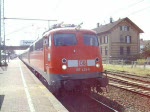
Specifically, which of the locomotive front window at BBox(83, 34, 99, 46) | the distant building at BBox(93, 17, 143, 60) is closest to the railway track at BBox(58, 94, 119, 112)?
the locomotive front window at BBox(83, 34, 99, 46)

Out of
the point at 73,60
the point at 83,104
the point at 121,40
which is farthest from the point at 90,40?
the point at 121,40

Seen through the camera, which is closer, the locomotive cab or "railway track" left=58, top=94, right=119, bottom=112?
"railway track" left=58, top=94, right=119, bottom=112

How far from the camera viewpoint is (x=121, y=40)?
57.9 metres

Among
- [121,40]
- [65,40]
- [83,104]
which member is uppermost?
[121,40]

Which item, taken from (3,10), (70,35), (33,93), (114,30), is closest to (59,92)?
(33,93)

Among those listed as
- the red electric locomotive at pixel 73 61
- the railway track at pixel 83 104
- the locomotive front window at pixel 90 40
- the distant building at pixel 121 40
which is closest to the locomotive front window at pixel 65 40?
the red electric locomotive at pixel 73 61

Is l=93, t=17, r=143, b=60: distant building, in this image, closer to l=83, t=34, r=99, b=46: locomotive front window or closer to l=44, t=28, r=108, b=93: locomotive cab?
l=83, t=34, r=99, b=46: locomotive front window

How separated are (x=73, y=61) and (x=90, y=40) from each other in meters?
1.37

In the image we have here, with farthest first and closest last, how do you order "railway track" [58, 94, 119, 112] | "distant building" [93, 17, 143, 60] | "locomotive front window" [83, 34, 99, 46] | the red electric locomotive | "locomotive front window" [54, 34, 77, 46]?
"distant building" [93, 17, 143, 60] < "locomotive front window" [83, 34, 99, 46] < "locomotive front window" [54, 34, 77, 46] < the red electric locomotive < "railway track" [58, 94, 119, 112]

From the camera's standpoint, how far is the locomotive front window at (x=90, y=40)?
11.8m

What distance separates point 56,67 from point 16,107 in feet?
7.94

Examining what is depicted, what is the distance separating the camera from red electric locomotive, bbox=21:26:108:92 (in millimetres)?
10875

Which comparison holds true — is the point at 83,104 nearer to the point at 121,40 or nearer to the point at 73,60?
the point at 73,60

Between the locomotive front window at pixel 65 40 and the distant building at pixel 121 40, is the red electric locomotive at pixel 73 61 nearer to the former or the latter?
the locomotive front window at pixel 65 40
